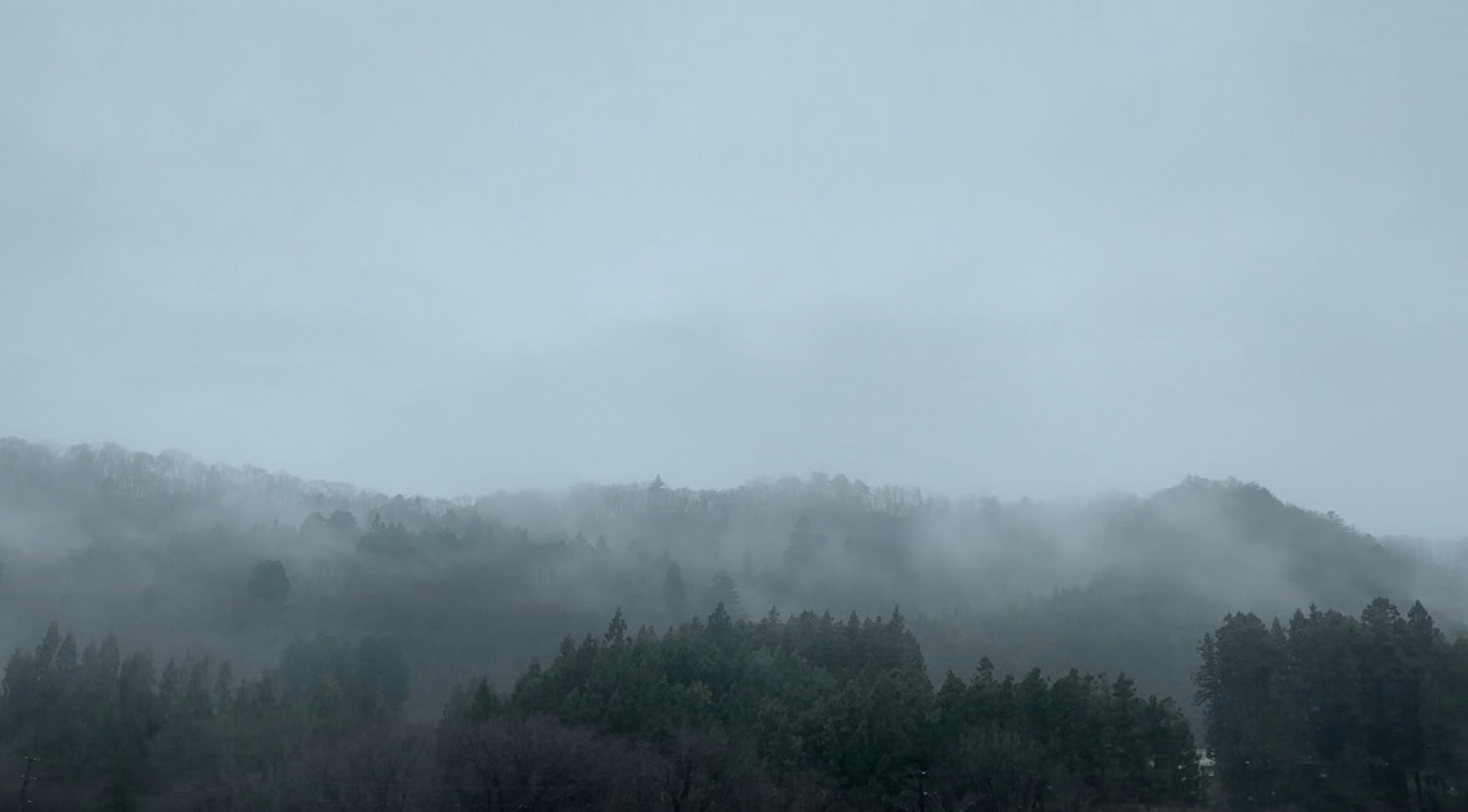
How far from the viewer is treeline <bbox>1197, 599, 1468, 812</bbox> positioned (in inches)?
1740

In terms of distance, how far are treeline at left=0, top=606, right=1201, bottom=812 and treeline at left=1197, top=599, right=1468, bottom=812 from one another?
2.77 m

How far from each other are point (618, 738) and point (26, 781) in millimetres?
25147

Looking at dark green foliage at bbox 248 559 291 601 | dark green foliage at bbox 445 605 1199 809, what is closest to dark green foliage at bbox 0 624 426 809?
dark green foliage at bbox 445 605 1199 809

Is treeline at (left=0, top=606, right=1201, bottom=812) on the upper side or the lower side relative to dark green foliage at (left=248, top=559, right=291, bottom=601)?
lower

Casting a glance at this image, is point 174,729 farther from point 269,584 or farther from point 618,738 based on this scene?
point 269,584

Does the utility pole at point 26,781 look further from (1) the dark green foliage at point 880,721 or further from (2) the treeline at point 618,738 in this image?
(1) the dark green foliage at point 880,721

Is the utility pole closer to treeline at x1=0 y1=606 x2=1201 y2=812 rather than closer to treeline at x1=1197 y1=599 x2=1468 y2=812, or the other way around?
treeline at x1=0 y1=606 x2=1201 y2=812

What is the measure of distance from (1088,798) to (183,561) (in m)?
68.1

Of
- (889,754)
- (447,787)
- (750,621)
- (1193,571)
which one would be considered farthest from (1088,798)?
(1193,571)

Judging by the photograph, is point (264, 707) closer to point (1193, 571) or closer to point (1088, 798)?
point (1088, 798)

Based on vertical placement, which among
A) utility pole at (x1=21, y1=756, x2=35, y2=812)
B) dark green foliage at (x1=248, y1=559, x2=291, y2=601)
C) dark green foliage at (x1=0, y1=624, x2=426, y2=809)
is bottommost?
utility pole at (x1=21, y1=756, x2=35, y2=812)

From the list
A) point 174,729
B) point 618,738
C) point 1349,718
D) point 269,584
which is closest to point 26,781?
point 174,729

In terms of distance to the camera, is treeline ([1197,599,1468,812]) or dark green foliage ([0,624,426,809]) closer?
treeline ([1197,599,1468,812])

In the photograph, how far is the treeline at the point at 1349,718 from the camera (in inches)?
1740
